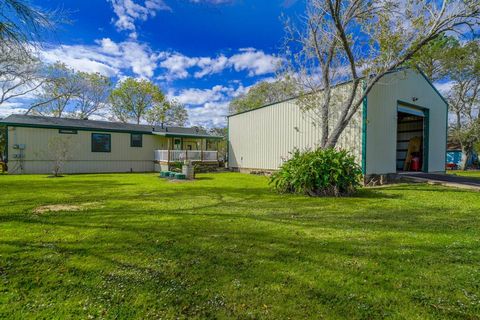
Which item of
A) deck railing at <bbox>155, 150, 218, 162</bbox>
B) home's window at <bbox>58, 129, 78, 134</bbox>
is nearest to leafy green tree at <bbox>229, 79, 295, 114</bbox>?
deck railing at <bbox>155, 150, 218, 162</bbox>

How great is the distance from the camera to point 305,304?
197 centimetres

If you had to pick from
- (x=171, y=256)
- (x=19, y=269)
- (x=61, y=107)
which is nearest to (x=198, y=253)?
(x=171, y=256)

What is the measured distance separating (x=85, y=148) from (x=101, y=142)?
0.98 meters

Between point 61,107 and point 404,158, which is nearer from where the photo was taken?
point 404,158

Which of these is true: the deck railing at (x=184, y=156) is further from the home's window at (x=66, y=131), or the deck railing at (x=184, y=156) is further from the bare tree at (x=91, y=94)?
the bare tree at (x=91, y=94)

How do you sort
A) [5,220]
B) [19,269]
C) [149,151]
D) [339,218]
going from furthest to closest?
[149,151] < [339,218] < [5,220] < [19,269]

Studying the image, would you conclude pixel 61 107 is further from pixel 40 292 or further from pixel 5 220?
pixel 40 292

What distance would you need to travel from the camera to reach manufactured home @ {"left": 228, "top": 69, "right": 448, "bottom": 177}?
9977 millimetres

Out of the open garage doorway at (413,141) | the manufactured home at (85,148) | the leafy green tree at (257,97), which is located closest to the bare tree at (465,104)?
the open garage doorway at (413,141)

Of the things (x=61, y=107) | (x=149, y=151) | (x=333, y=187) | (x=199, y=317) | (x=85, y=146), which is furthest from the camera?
(x=61, y=107)

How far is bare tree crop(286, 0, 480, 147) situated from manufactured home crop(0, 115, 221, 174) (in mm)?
8492

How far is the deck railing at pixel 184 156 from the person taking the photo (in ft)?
50.9

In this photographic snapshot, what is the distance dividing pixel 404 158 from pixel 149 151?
16.3 meters

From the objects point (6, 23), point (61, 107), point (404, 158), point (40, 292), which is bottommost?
point (40, 292)
